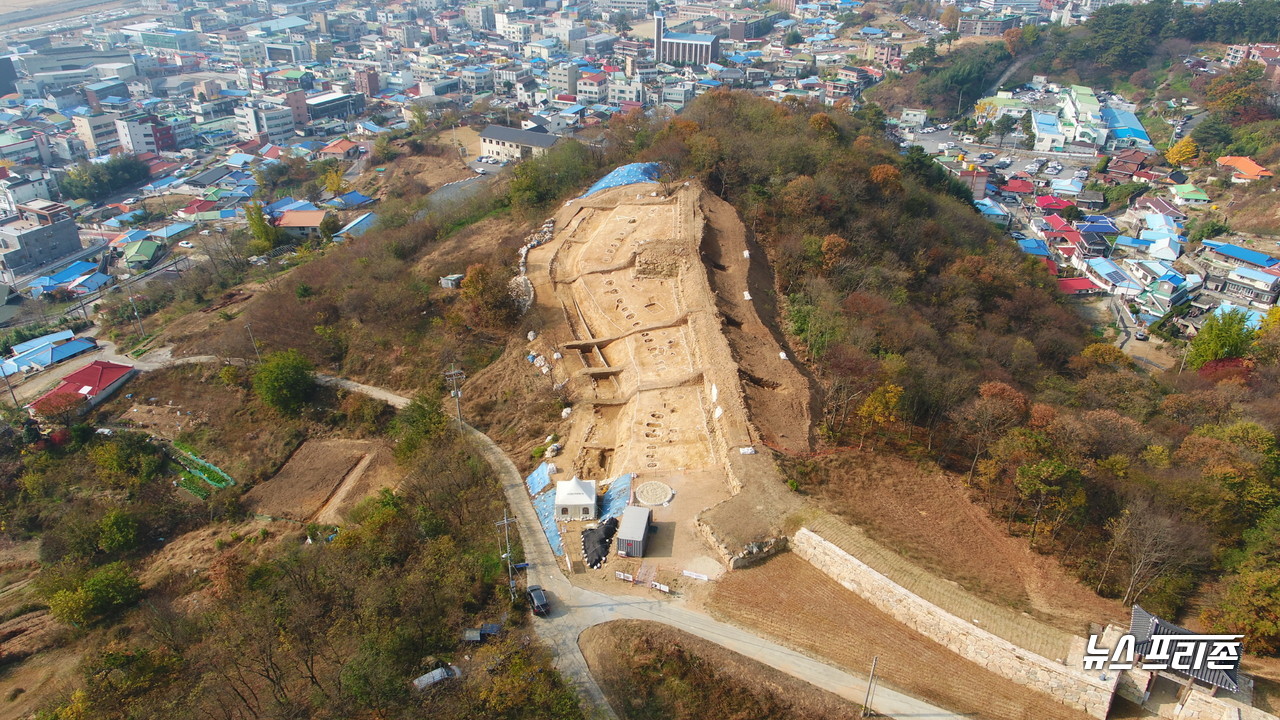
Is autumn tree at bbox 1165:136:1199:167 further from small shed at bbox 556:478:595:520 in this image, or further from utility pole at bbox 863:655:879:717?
utility pole at bbox 863:655:879:717

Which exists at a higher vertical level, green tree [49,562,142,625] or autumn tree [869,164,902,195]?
autumn tree [869,164,902,195]

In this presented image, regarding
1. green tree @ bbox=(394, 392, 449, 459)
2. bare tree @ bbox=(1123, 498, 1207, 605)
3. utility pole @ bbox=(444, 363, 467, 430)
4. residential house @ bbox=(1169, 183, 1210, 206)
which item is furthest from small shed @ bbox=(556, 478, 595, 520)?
residential house @ bbox=(1169, 183, 1210, 206)

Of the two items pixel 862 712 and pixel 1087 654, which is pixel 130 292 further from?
pixel 1087 654

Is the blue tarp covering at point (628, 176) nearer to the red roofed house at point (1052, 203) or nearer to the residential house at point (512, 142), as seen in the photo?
the residential house at point (512, 142)

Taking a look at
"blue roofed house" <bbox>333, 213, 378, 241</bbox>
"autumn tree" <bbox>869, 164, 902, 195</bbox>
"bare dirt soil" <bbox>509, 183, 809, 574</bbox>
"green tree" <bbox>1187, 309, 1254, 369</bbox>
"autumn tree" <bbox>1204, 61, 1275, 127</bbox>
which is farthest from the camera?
"autumn tree" <bbox>1204, 61, 1275, 127</bbox>

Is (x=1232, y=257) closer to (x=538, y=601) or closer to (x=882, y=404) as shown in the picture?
(x=882, y=404)

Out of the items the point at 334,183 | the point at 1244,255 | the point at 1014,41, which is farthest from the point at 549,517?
the point at 1014,41
